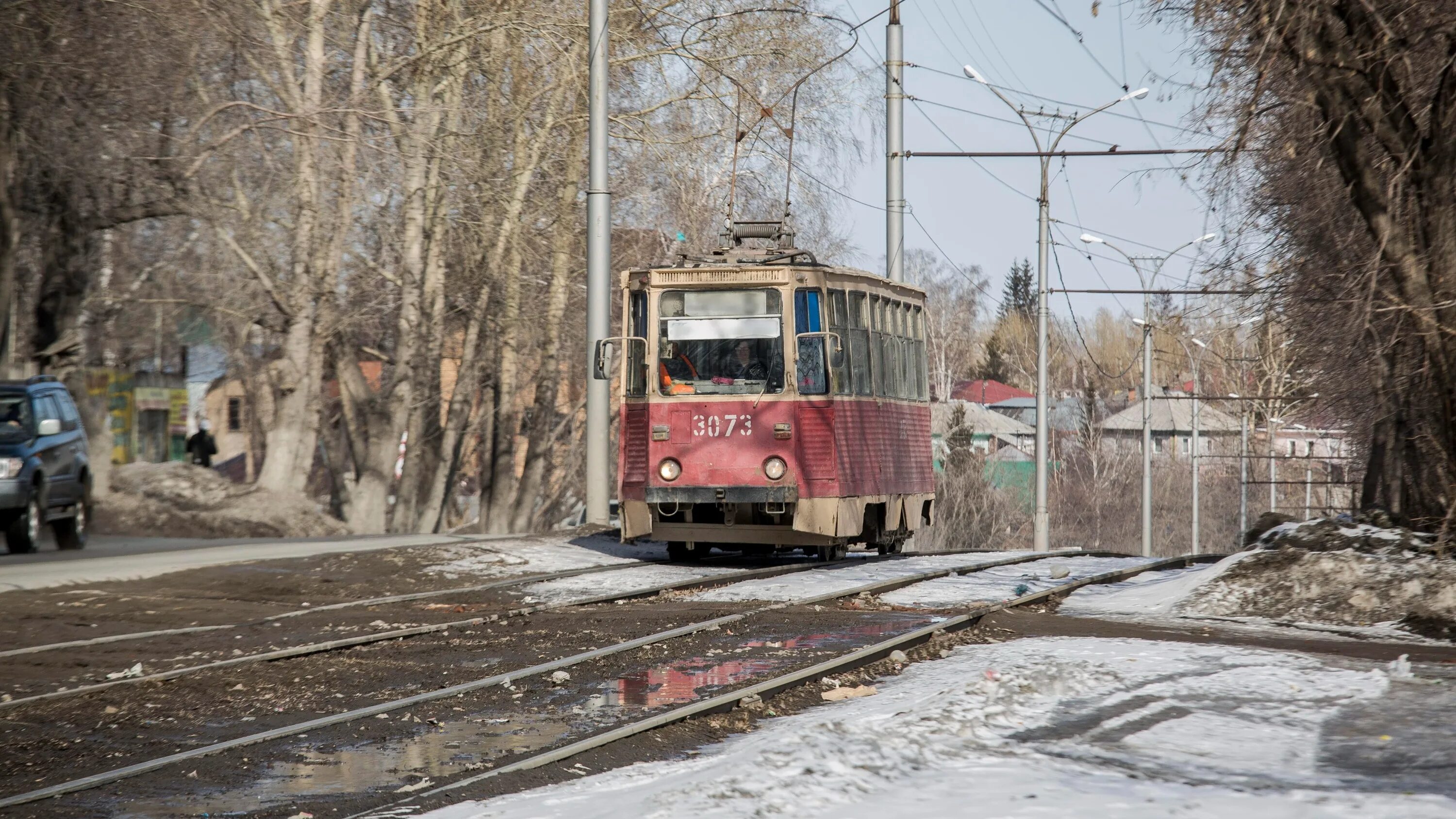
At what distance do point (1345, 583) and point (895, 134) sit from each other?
15.2 metres

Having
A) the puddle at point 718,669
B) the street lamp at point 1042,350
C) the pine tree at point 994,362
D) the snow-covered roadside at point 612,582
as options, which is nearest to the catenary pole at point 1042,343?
the street lamp at point 1042,350

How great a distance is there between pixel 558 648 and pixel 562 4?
1894 cm

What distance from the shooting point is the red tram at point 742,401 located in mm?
16891

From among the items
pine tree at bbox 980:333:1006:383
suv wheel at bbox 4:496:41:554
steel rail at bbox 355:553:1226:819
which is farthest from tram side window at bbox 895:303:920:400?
pine tree at bbox 980:333:1006:383

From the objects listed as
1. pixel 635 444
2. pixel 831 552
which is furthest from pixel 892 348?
pixel 635 444

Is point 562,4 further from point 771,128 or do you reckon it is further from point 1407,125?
point 1407,125

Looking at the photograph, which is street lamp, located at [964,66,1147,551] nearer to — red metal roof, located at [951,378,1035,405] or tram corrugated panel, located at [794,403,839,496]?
tram corrugated panel, located at [794,403,839,496]

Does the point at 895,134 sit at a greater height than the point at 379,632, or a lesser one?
greater

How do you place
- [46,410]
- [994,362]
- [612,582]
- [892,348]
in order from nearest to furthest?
[612,582] < [892,348] < [46,410] < [994,362]

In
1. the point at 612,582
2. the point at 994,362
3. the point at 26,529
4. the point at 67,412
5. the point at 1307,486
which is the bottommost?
the point at 1307,486

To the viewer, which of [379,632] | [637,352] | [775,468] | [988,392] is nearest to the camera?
[379,632]

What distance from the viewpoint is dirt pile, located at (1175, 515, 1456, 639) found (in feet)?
40.6

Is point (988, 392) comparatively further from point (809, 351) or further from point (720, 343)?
point (809, 351)

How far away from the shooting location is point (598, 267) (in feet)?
68.4
